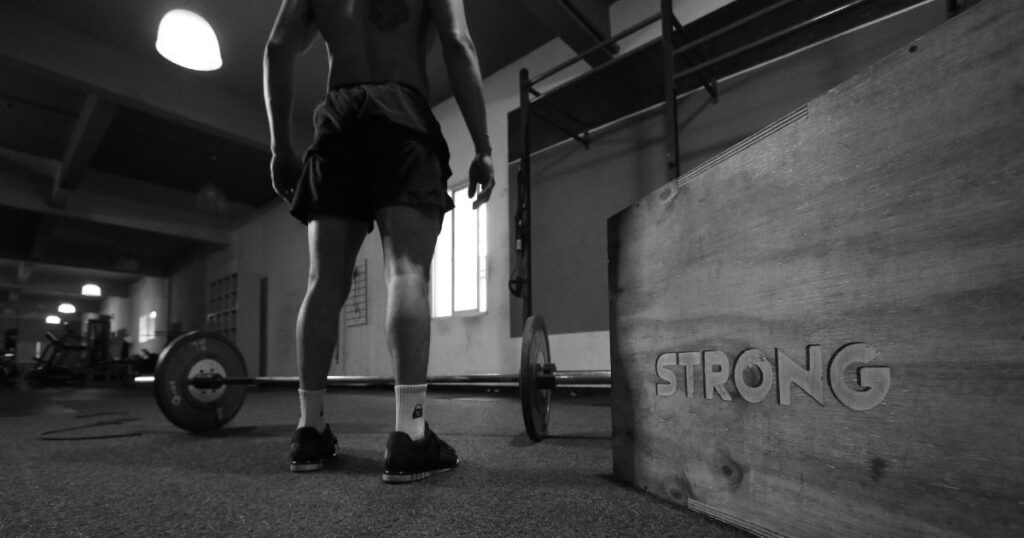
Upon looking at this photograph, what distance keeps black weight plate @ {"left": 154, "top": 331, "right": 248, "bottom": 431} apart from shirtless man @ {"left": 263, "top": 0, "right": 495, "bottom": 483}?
2.49 feet

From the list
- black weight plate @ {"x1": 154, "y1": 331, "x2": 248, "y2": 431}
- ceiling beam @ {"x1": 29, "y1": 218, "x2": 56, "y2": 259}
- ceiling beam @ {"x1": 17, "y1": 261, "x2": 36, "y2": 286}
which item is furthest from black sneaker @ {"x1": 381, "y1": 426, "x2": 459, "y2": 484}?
ceiling beam @ {"x1": 17, "y1": 261, "x2": 36, "y2": 286}

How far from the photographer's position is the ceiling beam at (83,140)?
13.6 feet

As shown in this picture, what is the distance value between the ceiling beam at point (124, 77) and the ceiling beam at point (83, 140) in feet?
0.89

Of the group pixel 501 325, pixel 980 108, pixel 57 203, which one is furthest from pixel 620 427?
pixel 57 203

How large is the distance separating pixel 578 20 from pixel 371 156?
249cm

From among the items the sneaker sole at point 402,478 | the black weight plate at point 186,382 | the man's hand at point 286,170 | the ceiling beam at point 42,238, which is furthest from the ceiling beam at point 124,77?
the ceiling beam at point 42,238

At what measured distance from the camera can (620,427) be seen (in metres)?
0.86

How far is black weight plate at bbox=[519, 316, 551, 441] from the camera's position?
1143mm

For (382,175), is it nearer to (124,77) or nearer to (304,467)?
(304,467)

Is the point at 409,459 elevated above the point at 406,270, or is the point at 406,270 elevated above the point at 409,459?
the point at 406,270

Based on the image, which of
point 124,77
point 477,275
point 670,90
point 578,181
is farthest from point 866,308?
point 124,77

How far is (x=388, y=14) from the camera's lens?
1057 mm

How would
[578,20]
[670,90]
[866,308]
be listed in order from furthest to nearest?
[578,20]
[670,90]
[866,308]

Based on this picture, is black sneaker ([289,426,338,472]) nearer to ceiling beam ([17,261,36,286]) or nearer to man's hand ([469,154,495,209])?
man's hand ([469,154,495,209])
